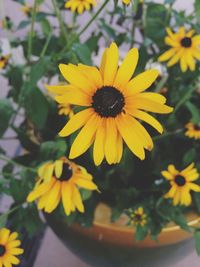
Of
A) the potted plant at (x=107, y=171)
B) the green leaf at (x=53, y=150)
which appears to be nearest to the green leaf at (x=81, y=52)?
the potted plant at (x=107, y=171)

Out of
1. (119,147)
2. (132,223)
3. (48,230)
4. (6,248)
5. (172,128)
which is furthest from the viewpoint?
Result: (48,230)

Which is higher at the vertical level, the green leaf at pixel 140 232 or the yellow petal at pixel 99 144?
the yellow petal at pixel 99 144

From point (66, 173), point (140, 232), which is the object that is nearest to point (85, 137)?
point (66, 173)

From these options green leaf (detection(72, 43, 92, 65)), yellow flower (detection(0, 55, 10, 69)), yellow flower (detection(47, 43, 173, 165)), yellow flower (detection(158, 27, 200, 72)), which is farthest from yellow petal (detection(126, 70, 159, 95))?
yellow flower (detection(0, 55, 10, 69))

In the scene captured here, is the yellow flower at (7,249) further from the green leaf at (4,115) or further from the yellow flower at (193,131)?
the yellow flower at (193,131)

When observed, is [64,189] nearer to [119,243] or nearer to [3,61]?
[119,243]

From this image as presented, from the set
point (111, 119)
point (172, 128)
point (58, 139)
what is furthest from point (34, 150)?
point (111, 119)

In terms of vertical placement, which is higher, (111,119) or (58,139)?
(111,119)

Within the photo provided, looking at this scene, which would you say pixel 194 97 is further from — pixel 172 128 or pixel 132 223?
pixel 132 223
